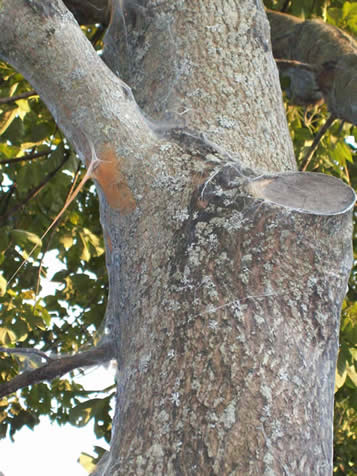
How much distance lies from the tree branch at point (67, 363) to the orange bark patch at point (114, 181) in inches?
13.3

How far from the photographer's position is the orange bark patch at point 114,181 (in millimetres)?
1288

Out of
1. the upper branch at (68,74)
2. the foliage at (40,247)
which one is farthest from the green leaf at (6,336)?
the upper branch at (68,74)

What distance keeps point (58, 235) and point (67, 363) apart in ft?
7.01

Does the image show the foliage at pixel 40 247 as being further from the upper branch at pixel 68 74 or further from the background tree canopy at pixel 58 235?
the upper branch at pixel 68 74

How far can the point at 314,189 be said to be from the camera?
4.10 feet

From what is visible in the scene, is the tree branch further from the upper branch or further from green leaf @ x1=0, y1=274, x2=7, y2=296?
green leaf @ x1=0, y1=274, x2=7, y2=296

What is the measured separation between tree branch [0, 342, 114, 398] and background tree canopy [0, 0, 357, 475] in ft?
3.99

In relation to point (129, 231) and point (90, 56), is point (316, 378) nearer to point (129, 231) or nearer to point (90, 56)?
point (129, 231)

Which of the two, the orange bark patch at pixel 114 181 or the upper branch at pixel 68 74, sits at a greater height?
the upper branch at pixel 68 74

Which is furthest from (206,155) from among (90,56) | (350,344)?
(350,344)

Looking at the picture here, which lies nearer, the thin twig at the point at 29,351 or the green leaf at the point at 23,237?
the thin twig at the point at 29,351

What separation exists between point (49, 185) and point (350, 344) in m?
1.84

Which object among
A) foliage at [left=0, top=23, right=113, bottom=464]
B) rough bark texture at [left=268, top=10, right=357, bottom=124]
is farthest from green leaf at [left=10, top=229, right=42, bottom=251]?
rough bark texture at [left=268, top=10, right=357, bottom=124]

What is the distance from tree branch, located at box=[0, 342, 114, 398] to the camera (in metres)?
1.39
